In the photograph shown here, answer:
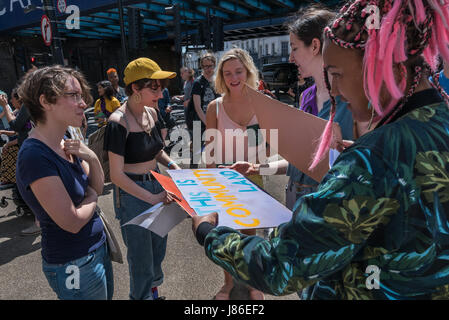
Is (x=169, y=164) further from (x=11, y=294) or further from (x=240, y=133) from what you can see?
(x=11, y=294)

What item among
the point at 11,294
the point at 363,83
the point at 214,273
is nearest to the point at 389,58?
the point at 363,83

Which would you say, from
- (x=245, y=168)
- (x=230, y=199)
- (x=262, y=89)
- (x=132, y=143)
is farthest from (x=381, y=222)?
(x=262, y=89)

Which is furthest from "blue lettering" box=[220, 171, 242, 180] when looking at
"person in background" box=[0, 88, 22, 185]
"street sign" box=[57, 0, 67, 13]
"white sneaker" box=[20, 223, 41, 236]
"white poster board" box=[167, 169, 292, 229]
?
"street sign" box=[57, 0, 67, 13]

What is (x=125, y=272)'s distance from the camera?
10.2 feet

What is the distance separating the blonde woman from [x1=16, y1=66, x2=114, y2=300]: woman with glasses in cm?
117

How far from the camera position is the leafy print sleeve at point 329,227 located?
2.19 feet

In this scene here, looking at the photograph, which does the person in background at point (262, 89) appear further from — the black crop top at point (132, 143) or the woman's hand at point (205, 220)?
the woman's hand at point (205, 220)

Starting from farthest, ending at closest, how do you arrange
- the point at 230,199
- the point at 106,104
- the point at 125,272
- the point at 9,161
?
the point at 106,104 < the point at 9,161 < the point at 125,272 < the point at 230,199

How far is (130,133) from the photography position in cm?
218

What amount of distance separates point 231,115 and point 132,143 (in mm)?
917

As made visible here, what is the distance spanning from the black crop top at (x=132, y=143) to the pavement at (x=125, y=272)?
4.12 feet

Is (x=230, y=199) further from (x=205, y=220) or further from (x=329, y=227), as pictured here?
(x=329, y=227)

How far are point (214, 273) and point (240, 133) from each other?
4.81 feet

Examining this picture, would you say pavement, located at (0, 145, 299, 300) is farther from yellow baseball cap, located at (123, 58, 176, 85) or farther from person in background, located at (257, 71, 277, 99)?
person in background, located at (257, 71, 277, 99)
